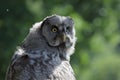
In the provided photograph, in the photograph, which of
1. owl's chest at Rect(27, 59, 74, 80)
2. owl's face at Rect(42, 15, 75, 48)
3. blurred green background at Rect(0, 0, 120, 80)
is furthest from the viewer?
blurred green background at Rect(0, 0, 120, 80)

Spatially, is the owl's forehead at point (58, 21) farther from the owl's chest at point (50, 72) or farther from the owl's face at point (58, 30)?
the owl's chest at point (50, 72)

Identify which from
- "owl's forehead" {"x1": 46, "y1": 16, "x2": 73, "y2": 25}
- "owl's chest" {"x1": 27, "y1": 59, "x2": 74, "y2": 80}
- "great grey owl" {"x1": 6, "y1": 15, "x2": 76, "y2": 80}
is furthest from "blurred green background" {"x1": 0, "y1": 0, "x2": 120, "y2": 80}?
"owl's chest" {"x1": 27, "y1": 59, "x2": 74, "y2": 80}

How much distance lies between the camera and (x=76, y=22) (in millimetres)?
17422

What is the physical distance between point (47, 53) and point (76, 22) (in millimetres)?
8330

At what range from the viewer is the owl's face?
9.16 m

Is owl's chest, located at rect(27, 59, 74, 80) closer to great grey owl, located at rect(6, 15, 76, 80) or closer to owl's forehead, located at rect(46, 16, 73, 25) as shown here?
great grey owl, located at rect(6, 15, 76, 80)

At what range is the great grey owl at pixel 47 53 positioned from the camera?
8.83 metres

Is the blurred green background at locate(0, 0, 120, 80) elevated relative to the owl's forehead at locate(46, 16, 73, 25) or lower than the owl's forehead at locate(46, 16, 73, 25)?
elevated

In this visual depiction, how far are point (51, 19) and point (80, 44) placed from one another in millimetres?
9103

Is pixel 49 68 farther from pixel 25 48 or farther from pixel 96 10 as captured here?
pixel 96 10

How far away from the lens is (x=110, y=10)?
19.0m

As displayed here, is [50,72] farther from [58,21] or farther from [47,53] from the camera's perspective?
[58,21]

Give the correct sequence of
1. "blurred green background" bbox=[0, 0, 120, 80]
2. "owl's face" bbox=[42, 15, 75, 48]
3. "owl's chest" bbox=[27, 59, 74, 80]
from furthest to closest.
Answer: "blurred green background" bbox=[0, 0, 120, 80]
"owl's face" bbox=[42, 15, 75, 48]
"owl's chest" bbox=[27, 59, 74, 80]

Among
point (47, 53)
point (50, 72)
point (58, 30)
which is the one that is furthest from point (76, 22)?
point (50, 72)
